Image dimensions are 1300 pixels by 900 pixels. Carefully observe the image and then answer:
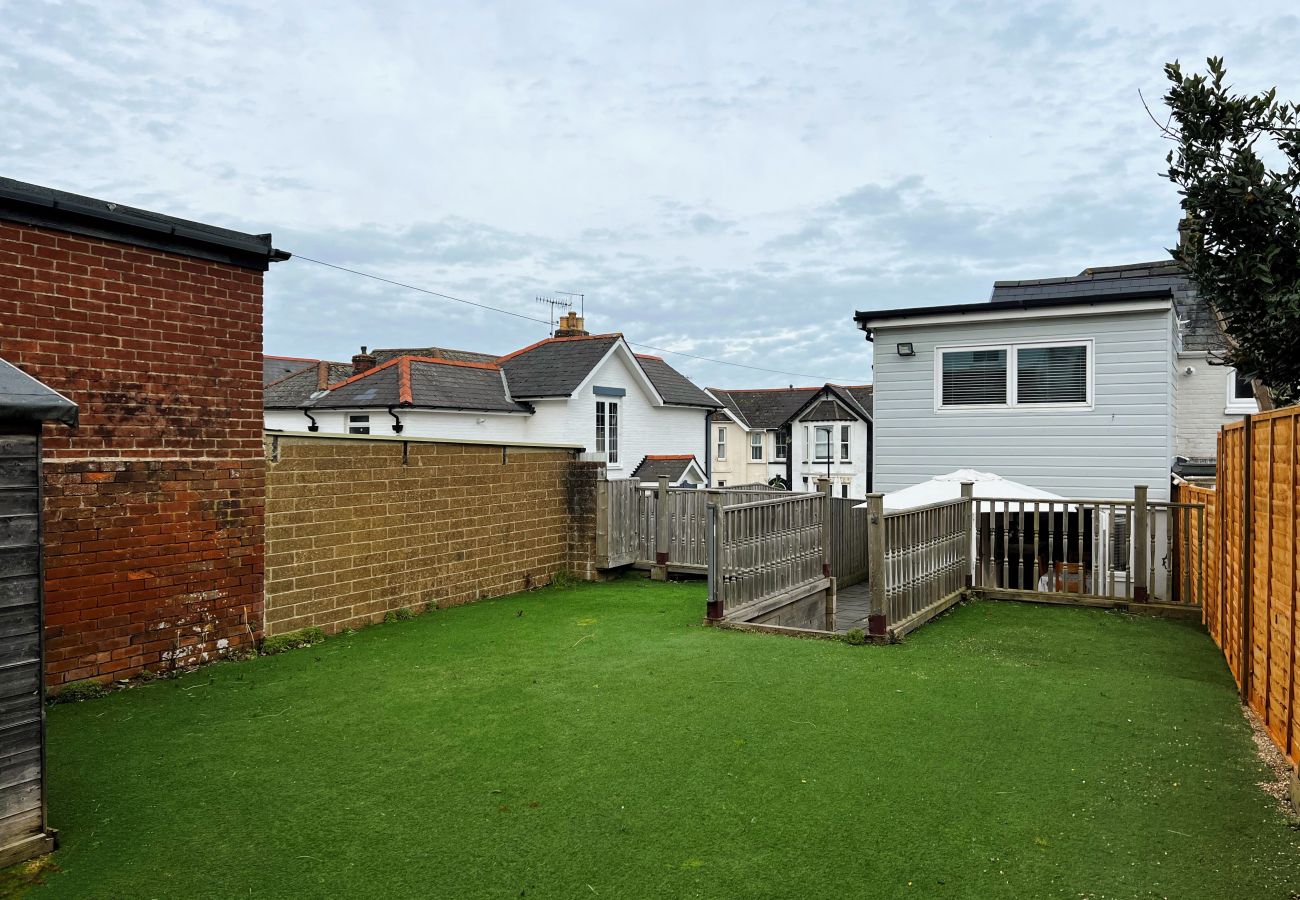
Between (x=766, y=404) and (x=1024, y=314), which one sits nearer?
(x=1024, y=314)

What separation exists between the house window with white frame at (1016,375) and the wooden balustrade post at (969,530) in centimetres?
379

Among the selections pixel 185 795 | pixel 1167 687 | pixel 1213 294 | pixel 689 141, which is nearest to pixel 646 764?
pixel 185 795

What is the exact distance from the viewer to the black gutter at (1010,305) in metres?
12.2

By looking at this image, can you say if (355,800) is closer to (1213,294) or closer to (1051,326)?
(1213,294)

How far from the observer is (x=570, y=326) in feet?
103

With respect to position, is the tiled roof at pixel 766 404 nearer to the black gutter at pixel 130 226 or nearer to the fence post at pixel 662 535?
the fence post at pixel 662 535

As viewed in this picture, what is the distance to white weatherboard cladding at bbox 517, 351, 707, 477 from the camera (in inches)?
1013

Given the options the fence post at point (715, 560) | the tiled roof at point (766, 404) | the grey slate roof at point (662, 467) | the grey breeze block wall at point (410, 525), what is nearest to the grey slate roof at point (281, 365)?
the grey slate roof at point (662, 467)

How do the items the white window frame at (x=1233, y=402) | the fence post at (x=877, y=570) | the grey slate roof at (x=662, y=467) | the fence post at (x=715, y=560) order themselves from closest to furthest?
the fence post at (x=877, y=570)
the fence post at (x=715, y=560)
the white window frame at (x=1233, y=402)
the grey slate roof at (x=662, y=467)

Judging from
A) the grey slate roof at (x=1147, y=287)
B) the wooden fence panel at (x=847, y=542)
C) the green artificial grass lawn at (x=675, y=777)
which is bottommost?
the green artificial grass lawn at (x=675, y=777)

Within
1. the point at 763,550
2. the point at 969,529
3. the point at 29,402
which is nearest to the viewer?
the point at 29,402

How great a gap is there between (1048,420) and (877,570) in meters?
7.01

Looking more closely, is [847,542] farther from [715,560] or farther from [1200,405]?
[1200,405]

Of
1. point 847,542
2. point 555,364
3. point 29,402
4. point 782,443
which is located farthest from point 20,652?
point 782,443
